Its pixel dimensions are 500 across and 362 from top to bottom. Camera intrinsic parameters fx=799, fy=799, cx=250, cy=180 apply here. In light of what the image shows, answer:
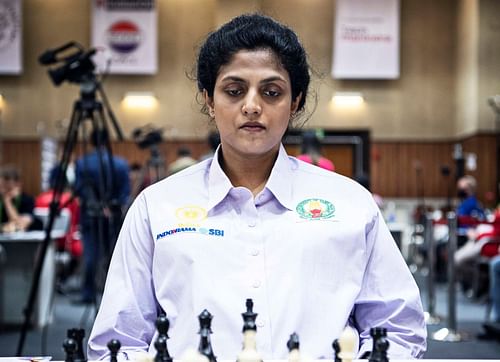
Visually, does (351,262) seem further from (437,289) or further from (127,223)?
(437,289)

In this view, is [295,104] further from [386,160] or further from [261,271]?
[386,160]

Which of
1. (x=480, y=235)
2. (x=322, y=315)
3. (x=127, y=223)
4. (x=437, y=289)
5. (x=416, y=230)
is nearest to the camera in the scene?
(x=322, y=315)

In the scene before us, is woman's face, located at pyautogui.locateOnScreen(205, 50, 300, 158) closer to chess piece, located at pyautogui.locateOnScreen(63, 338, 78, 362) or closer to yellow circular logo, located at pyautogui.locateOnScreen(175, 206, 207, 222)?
yellow circular logo, located at pyautogui.locateOnScreen(175, 206, 207, 222)

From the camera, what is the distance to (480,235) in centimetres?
749

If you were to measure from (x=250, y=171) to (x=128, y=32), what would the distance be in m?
12.1

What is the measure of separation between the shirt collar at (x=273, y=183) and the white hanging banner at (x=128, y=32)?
12.1 m

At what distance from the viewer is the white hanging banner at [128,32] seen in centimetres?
1335

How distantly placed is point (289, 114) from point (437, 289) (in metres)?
8.15

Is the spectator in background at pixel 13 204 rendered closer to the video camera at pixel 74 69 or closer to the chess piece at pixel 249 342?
the video camera at pixel 74 69

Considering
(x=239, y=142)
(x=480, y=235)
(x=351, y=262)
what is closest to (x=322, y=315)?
(x=351, y=262)

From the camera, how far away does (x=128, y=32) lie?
13.4 m

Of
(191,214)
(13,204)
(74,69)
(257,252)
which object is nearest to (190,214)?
(191,214)

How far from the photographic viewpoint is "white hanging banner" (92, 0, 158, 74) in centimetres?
1335

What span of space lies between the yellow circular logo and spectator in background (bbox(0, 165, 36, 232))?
225 inches
